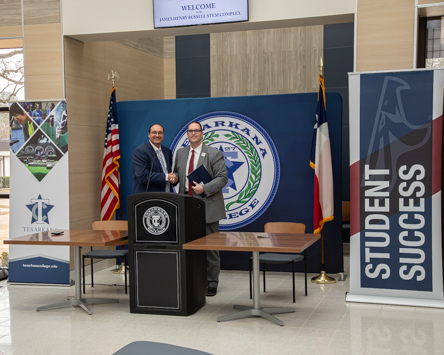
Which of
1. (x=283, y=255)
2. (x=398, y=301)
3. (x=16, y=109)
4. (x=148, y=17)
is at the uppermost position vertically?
(x=148, y=17)

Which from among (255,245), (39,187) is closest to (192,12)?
(39,187)

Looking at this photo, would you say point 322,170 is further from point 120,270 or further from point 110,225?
point 120,270

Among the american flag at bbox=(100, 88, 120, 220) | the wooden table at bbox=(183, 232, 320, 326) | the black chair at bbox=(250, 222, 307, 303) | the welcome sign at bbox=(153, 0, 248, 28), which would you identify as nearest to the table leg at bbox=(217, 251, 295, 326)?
the wooden table at bbox=(183, 232, 320, 326)

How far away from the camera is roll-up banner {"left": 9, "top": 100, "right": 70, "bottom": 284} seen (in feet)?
20.9

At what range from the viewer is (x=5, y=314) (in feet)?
16.9

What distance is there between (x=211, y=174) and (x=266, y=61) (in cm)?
341

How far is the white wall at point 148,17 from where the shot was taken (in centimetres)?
585

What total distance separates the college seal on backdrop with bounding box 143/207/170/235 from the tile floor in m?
0.81

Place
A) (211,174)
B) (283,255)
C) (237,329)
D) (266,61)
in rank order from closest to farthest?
(237,329) < (283,255) < (211,174) < (266,61)

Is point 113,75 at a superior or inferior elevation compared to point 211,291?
superior

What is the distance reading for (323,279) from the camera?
6.32 m

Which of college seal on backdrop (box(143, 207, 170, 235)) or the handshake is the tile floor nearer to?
college seal on backdrop (box(143, 207, 170, 235))

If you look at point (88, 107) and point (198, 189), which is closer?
point (198, 189)

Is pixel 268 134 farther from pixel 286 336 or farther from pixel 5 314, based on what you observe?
pixel 5 314
